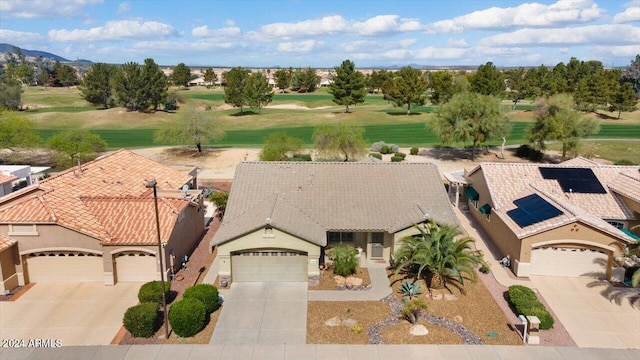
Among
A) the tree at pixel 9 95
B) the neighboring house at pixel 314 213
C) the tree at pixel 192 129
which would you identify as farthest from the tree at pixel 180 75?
the neighboring house at pixel 314 213

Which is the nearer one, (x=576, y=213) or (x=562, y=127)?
(x=576, y=213)

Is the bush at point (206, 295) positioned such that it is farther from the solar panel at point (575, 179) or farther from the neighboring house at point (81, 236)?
the solar panel at point (575, 179)

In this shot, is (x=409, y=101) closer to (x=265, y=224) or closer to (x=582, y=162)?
(x=582, y=162)

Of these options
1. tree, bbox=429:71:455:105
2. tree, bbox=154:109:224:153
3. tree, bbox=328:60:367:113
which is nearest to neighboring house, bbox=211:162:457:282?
tree, bbox=154:109:224:153

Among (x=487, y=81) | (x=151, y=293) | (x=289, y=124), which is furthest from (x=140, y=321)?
(x=487, y=81)

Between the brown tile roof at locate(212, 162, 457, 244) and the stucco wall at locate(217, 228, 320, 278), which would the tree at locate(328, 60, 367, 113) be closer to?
the brown tile roof at locate(212, 162, 457, 244)

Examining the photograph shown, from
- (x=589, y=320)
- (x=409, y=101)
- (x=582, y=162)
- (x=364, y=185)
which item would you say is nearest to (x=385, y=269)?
(x=364, y=185)
